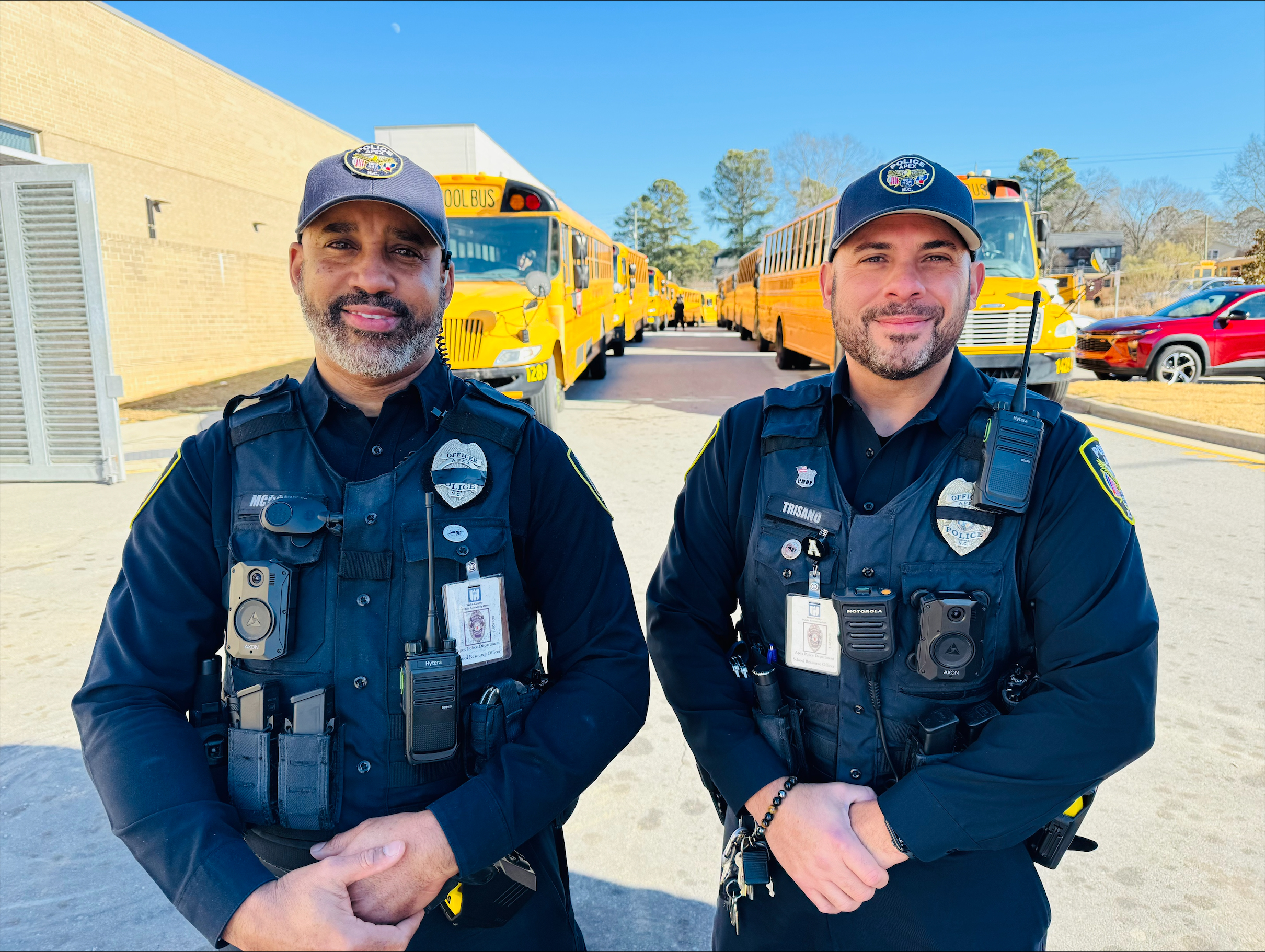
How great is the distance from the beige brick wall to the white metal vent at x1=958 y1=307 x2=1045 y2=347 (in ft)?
37.8

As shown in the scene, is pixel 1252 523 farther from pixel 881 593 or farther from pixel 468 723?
pixel 468 723

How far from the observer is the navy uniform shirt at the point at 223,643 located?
1.39 meters

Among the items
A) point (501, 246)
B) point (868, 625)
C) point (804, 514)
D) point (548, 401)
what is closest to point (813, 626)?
point (868, 625)

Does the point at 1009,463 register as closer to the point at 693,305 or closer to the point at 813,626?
the point at 813,626

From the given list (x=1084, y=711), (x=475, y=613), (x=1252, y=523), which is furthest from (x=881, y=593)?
(x=1252, y=523)

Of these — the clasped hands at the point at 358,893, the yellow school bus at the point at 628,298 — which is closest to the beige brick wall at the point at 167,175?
the yellow school bus at the point at 628,298

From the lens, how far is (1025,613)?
1617mm

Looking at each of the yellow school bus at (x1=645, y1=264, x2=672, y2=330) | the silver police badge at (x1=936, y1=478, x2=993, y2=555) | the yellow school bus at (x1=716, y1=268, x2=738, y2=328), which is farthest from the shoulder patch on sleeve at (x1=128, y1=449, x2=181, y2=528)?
the yellow school bus at (x1=716, y1=268, x2=738, y2=328)

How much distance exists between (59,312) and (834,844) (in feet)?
27.1

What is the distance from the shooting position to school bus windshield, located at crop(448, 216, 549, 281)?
935cm

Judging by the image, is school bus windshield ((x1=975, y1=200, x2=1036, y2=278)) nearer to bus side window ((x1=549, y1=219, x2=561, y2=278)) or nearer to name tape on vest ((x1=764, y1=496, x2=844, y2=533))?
bus side window ((x1=549, y1=219, x2=561, y2=278))

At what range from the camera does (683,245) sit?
78062 millimetres

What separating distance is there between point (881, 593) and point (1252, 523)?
593 centimetres

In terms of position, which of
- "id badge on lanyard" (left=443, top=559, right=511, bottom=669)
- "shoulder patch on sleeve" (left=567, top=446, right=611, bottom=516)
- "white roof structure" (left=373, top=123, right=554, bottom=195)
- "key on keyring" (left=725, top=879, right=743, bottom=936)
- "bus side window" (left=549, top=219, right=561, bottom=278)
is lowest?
"key on keyring" (left=725, top=879, right=743, bottom=936)
